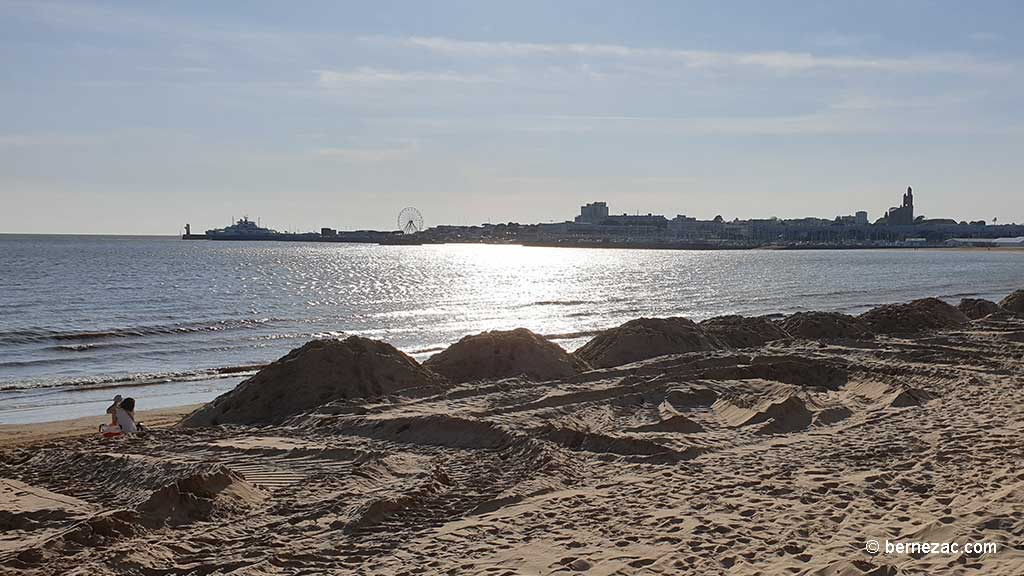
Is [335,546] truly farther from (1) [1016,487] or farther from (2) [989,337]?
(2) [989,337]

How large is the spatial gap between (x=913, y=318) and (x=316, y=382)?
18.5 metres

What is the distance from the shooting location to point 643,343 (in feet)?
69.4

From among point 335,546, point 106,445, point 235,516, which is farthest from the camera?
point 106,445

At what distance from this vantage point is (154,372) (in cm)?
2417

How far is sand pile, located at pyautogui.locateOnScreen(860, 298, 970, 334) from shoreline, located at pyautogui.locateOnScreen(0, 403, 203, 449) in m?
18.9

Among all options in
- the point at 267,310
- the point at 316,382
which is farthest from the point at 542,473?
the point at 267,310

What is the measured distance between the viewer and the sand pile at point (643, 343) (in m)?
20.6

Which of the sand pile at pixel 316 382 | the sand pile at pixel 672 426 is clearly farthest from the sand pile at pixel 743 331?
the sand pile at pixel 672 426

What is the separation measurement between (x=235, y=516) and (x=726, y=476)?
4.99m

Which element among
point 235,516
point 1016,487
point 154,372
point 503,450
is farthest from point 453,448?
point 154,372

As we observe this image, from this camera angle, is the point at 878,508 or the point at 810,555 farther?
the point at 878,508

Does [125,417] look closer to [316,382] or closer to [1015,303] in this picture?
[316,382]

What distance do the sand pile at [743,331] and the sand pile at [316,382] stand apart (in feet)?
31.1

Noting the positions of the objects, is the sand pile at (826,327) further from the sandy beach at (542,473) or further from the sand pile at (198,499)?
the sand pile at (198,499)
